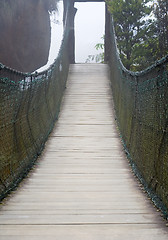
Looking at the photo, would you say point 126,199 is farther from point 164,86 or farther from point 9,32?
point 9,32

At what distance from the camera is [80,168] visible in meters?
3.27

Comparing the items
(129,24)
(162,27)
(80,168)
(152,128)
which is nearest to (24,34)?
(129,24)

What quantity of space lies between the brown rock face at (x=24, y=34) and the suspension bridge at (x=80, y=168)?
11.4 feet

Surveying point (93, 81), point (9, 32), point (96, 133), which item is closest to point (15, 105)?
point (96, 133)

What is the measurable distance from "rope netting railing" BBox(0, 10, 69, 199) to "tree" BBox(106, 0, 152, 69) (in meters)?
3.16

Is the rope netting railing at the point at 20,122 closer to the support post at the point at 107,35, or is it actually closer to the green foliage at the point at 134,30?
the green foliage at the point at 134,30

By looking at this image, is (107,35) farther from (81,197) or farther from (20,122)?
(81,197)

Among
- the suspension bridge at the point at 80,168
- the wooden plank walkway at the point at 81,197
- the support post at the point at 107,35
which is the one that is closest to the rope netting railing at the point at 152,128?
the suspension bridge at the point at 80,168

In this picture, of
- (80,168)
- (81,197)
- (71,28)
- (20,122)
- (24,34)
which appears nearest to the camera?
(81,197)

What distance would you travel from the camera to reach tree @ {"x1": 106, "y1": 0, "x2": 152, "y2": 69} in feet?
22.7

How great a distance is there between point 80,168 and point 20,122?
745 mm

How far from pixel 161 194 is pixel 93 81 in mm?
5413

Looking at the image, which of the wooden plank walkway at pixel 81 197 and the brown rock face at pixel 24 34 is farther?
the brown rock face at pixel 24 34

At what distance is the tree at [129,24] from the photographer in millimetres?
6934
